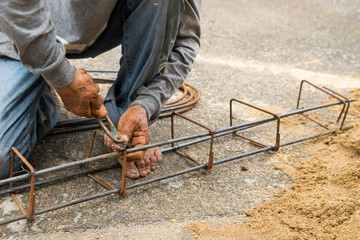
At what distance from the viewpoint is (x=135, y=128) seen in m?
2.08

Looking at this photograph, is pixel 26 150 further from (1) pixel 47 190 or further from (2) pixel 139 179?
(2) pixel 139 179

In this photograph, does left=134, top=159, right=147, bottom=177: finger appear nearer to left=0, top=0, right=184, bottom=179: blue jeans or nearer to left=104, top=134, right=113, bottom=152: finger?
left=104, top=134, right=113, bottom=152: finger

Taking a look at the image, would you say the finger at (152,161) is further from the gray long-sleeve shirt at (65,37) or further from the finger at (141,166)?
the gray long-sleeve shirt at (65,37)

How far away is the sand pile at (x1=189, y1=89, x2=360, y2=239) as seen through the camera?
1.69m

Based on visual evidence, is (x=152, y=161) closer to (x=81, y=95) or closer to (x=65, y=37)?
(x=81, y=95)

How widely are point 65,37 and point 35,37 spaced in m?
0.56

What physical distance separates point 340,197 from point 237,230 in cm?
57

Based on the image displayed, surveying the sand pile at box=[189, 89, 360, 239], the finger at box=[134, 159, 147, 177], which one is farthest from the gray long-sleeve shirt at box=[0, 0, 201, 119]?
the sand pile at box=[189, 89, 360, 239]

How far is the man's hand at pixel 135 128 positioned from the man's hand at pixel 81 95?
195 millimetres

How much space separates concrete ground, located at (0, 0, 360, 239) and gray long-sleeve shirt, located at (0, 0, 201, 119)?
16.7 inches

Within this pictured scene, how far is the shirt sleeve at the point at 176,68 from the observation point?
222 cm

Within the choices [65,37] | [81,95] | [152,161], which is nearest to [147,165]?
[152,161]

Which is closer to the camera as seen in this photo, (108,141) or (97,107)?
(97,107)

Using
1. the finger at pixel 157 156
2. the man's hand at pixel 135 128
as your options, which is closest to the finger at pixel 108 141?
the man's hand at pixel 135 128
